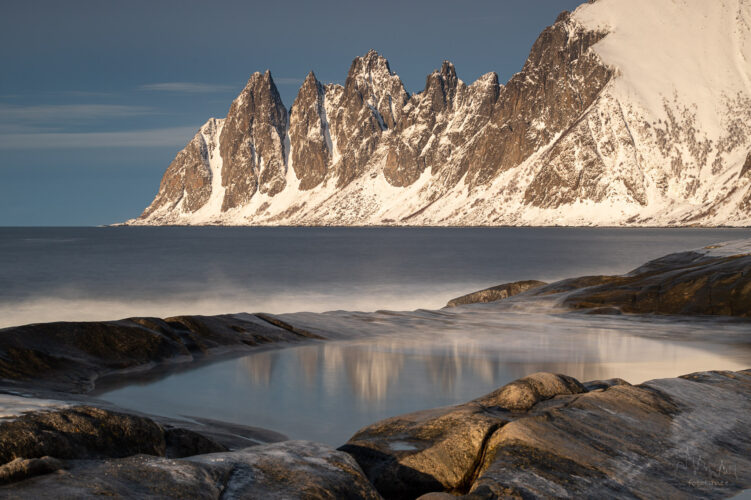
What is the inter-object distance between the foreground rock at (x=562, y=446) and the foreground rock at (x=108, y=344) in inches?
235

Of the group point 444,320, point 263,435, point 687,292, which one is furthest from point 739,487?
point 687,292

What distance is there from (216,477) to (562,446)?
11.3 feet

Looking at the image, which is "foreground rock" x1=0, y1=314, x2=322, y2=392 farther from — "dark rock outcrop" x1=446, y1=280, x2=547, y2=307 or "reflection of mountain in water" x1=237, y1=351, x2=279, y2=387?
"dark rock outcrop" x1=446, y1=280, x2=547, y2=307

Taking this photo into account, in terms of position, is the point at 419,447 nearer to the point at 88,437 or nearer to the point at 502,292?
the point at 88,437

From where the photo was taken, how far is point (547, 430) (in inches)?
284

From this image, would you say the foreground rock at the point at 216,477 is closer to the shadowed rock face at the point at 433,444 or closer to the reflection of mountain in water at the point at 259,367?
the shadowed rock face at the point at 433,444

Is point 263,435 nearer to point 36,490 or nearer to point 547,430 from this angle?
point 547,430

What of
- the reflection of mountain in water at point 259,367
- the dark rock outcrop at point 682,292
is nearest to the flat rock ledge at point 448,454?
the reflection of mountain in water at point 259,367

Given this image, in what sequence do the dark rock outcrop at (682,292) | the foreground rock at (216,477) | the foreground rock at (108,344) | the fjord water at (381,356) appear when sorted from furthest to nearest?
the dark rock outcrop at (682,292)
the fjord water at (381,356)
the foreground rock at (108,344)
the foreground rock at (216,477)

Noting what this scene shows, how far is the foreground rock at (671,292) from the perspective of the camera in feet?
72.7

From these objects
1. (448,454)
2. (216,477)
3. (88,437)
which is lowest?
(448,454)

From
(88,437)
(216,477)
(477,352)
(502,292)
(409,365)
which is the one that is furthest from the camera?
(502,292)

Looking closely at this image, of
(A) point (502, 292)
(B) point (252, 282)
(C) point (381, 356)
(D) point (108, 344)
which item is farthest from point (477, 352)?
(B) point (252, 282)

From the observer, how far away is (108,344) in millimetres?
13203
